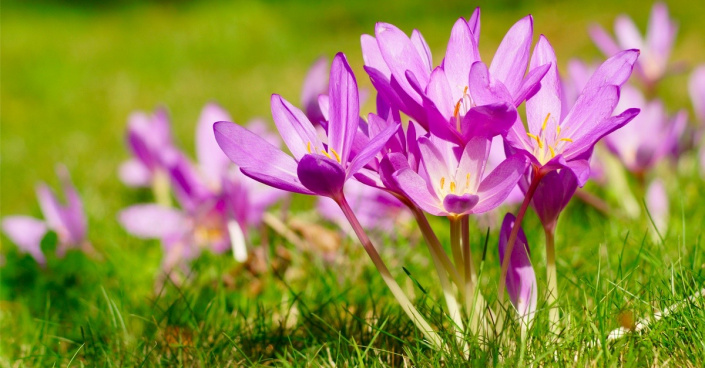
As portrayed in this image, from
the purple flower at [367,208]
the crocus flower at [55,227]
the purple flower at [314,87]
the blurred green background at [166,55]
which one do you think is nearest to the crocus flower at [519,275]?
the purple flower at [314,87]

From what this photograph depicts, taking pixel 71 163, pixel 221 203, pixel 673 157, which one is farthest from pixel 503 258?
pixel 71 163

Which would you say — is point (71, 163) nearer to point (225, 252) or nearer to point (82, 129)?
point (82, 129)

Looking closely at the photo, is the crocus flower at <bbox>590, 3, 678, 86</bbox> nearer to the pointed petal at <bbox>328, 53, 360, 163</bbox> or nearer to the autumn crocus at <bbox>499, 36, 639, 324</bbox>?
the autumn crocus at <bbox>499, 36, 639, 324</bbox>

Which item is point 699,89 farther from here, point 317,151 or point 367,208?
point 317,151

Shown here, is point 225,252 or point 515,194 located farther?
point 225,252

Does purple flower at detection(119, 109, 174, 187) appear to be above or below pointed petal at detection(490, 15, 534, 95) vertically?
above

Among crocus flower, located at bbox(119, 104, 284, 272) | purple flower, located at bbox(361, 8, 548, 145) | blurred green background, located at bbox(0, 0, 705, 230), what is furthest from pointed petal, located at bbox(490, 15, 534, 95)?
blurred green background, located at bbox(0, 0, 705, 230)
